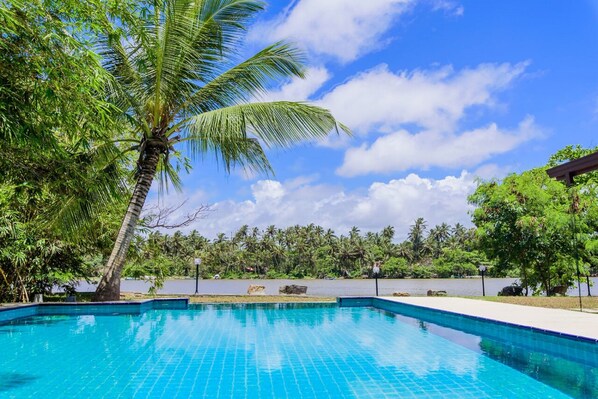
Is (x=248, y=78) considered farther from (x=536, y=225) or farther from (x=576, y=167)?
(x=536, y=225)

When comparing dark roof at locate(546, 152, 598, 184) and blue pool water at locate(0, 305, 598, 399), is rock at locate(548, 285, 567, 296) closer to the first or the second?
dark roof at locate(546, 152, 598, 184)

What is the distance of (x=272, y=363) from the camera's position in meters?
5.35

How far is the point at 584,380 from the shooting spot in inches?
→ 181

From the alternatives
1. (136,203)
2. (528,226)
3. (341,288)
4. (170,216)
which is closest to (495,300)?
(528,226)

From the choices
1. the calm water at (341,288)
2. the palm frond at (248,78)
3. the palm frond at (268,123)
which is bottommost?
the calm water at (341,288)

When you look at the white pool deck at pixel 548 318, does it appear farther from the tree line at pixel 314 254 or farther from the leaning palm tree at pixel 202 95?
the tree line at pixel 314 254

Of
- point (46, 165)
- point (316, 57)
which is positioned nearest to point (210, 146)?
point (316, 57)

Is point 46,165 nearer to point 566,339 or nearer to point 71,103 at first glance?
point 71,103

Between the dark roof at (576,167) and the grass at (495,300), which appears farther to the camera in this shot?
the grass at (495,300)

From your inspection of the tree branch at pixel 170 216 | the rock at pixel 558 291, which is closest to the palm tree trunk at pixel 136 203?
the tree branch at pixel 170 216

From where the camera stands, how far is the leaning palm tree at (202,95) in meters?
8.66

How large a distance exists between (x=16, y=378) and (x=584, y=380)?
5.71 meters

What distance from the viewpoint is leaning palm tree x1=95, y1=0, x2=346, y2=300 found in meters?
8.66

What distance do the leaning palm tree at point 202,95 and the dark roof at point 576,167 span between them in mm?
4129
